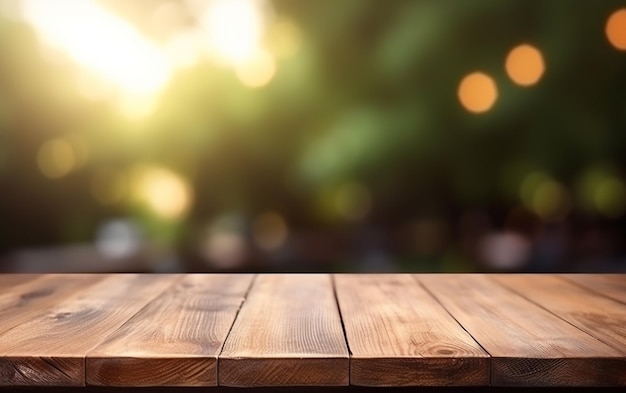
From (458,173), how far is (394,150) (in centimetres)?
16

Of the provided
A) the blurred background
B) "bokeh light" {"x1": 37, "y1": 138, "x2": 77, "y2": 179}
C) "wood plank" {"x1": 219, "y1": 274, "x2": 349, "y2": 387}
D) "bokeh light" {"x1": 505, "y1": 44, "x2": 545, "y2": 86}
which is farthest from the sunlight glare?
"wood plank" {"x1": 219, "y1": 274, "x2": 349, "y2": 387}

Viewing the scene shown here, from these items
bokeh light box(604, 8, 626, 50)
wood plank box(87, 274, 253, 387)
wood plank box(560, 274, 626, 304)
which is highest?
bokeh light box(604, 8, 626, 50)

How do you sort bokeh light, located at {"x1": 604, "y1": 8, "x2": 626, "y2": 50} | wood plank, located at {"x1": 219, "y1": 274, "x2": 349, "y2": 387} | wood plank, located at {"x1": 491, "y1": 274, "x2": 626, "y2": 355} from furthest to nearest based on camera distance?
bokeh light, located at {"x1": 604, "y1": 8, "x2": 626, "y2": 50}, wood plank, located at {"x1": 491, "y1": 274, "x2": 626, "y2": 355}, wood plank, located at {"x1": 219, "y1": 274, "x2": 349, "y2": 387}

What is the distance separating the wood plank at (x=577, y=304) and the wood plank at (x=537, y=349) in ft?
0.08

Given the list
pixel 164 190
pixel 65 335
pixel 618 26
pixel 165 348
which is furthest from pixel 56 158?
pixel 618 26

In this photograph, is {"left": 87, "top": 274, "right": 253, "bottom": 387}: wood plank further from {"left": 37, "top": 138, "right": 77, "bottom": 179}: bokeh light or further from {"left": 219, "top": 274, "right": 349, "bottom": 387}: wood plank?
{"left": 37, "top": 138, "right": 77, "bottom": 179}: bokeh light

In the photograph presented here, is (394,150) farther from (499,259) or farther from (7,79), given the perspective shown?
(7,79)

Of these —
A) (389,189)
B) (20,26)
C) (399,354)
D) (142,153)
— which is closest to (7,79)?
(20,26)

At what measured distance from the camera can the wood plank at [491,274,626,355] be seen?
898 millimetres

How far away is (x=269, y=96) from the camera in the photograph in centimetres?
157

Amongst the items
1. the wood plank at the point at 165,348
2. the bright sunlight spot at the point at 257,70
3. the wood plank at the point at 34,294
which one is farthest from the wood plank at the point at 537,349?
the bright sunlight spot at the point at 257,70

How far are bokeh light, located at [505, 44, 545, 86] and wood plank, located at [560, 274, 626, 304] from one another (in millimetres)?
468

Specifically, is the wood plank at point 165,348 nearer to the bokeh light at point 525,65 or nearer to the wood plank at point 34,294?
the wood plank at point 34,294

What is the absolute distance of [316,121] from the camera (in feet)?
5.15
